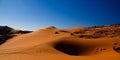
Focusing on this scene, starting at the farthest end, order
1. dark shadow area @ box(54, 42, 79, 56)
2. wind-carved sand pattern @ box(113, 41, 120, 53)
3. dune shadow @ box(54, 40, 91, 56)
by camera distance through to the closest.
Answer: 1. dark shadow area @ box(54, 42, 79, 56)
2. dune shadow @ box(54, 40, 91, 56)
3. wind-carved sand pattern @ box(113, 41, 120, 53)

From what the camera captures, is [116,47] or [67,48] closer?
[116,47]

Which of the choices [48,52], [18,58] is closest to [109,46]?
[48,52]

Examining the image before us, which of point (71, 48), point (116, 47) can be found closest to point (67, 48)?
point (71, 48)

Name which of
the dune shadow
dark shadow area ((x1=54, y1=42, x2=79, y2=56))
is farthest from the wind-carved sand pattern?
dark shadow area ((x1=54, y1=42, x2=79, y2=56))

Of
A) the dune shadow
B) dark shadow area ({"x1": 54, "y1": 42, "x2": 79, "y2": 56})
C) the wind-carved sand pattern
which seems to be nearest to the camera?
the wind-carved sand pattern

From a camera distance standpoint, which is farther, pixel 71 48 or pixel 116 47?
pixel 71 48

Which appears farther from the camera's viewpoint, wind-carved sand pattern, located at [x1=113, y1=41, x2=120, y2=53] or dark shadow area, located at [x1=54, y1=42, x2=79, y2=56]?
dark shadow area, located at [x1=54, y1=42, x2=79, y2=56]

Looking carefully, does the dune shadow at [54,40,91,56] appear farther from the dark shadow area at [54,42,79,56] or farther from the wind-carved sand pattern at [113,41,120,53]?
the wind-carved sand pattern at [113,41,120,53]

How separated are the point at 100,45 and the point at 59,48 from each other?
3903 millimetres

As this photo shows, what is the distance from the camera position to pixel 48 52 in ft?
48.1

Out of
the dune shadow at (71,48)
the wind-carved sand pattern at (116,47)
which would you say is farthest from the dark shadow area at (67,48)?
the wind-carved sand pattern at (116,47)

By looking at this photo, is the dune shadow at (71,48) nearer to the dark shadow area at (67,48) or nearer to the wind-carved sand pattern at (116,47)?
the dark shadow area at (67,48)

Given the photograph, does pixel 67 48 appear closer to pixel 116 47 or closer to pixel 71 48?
pixel 71 48

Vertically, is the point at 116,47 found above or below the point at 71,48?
below
